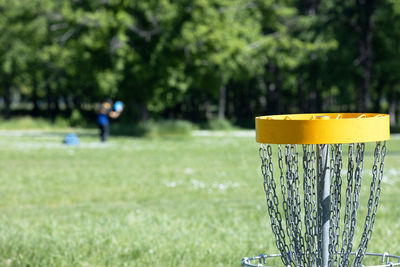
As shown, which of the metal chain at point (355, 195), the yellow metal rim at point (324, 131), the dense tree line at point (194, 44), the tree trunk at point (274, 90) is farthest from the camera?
the tree trunk at point (274, 90)

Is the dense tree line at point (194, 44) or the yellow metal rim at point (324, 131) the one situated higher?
the dense tree line at point (194, 44)

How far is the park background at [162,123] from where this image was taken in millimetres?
6805

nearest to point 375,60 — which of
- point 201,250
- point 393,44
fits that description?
point 393,44

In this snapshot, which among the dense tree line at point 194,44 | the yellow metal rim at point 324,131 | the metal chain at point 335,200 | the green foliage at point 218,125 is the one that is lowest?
the green foliage at point 218,125

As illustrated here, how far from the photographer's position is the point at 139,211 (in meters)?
8.73

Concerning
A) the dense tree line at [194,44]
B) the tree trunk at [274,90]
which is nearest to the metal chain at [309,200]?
the dense tree line at [194,44]

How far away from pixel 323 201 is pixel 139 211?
5.34 meters

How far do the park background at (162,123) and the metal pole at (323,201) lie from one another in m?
2.08

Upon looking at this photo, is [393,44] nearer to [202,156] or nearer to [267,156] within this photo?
[202,156]

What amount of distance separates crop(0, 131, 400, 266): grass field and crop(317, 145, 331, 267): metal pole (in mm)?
1984

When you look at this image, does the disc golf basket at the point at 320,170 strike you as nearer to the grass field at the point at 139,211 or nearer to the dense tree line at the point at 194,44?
the grass field at the point at 139,211

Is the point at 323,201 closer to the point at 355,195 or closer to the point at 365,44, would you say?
the point at 355,195

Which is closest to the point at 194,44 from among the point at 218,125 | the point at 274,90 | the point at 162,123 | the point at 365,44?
the point at 162,123

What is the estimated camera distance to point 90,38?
30.3 meters
